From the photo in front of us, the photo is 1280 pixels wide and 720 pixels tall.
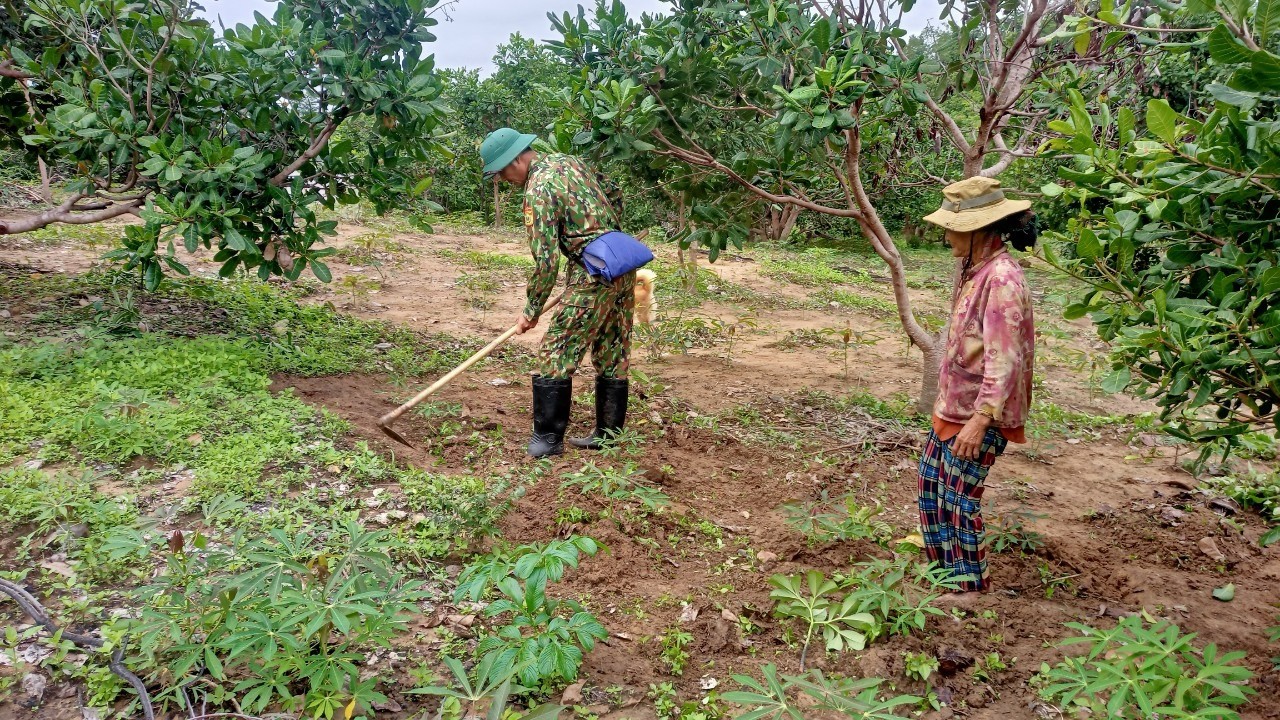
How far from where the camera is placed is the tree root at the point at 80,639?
2201 millimetres

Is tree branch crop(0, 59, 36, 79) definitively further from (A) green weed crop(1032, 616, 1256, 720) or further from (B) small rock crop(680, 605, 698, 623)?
(A) green weed crop(1032, 616, 1256, 720)

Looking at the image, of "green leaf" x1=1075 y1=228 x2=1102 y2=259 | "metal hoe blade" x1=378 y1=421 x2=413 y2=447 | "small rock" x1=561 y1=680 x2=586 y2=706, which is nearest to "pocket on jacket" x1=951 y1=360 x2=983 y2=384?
"green leaf" x1=1075 y1=228 x2=1102 y2=259

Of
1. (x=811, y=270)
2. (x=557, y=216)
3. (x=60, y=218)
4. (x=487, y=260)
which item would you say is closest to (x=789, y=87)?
(x=557, y=216)

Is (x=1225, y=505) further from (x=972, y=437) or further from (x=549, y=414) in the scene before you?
(x=549, y=414)

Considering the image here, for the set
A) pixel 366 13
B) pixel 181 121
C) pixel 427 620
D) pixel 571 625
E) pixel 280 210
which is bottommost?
pixel 427 620

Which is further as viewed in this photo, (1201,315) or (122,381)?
(122,381)

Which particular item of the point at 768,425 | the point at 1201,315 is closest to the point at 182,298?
the point at 768,425

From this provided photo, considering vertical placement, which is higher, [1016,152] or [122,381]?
[1016,152]

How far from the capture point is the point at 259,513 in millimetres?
3268

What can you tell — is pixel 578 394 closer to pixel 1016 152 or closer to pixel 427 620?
pixel 427 620

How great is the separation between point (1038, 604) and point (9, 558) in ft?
12.6

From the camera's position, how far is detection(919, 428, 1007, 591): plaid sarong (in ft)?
9.80

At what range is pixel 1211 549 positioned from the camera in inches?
147

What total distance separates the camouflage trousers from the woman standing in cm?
176
